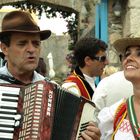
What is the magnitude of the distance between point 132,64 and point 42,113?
56cm

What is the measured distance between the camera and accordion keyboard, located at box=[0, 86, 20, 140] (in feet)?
7.89

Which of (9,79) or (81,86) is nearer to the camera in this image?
(9,79)

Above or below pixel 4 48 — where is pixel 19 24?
above

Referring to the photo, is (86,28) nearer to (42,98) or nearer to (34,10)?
(34,10)

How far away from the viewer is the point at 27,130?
2428 mm

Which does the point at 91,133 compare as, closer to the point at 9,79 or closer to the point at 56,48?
the point at 9,79

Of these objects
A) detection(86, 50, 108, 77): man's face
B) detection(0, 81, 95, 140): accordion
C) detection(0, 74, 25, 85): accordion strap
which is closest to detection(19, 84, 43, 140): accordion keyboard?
detection(0, 81, 95, 140): accordion

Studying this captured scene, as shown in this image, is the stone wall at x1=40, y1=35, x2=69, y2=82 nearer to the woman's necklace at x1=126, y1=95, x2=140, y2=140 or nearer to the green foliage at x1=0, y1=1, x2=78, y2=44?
the green foliage at x1=0, y1=1, x2=78, y2=44

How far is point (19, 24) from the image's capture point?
286 centimetres

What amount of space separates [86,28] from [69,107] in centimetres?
643

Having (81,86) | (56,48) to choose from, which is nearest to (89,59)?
(81,86)

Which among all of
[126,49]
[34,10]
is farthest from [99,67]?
[34,10]

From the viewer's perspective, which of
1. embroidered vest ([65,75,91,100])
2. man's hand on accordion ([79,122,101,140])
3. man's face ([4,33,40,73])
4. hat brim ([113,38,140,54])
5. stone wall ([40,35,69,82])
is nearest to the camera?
man's hand on accordion ([79,122,101,140])

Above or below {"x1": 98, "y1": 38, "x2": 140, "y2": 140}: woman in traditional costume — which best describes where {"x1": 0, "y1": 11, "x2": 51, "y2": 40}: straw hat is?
above
